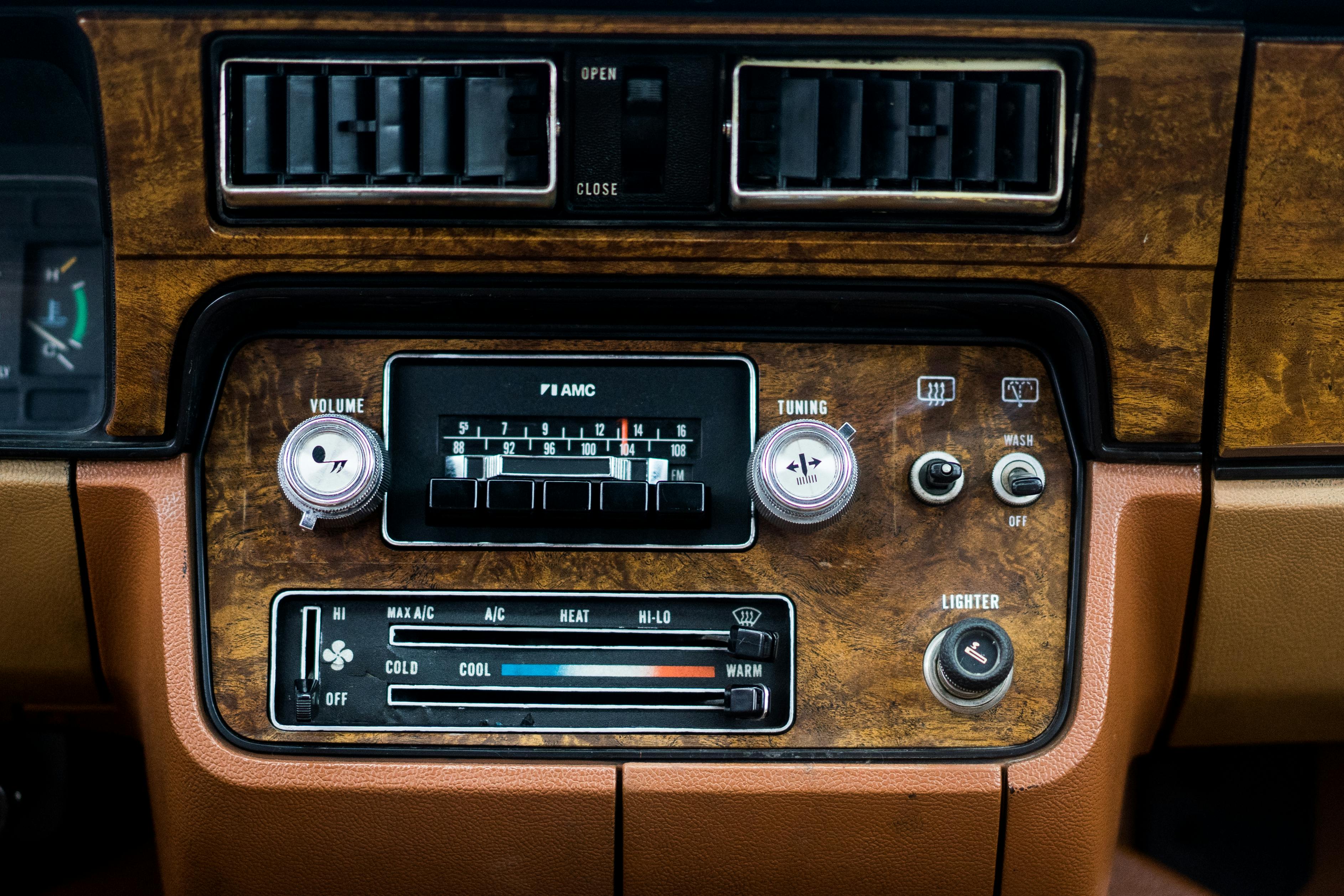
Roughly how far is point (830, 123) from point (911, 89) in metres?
0.10

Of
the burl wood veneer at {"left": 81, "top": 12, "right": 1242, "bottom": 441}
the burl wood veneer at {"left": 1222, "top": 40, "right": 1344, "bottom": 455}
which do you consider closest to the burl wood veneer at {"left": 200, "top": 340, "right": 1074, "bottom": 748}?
the burl wood veneer at {"left": 81, "top": 12, "right": 1242, "bottom": 441}

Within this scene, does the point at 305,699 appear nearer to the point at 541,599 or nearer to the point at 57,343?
the point at 541,599

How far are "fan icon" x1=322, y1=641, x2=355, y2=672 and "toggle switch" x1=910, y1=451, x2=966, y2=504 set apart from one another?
727mm

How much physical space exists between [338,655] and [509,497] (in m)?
0.29

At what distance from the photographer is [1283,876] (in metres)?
1.56

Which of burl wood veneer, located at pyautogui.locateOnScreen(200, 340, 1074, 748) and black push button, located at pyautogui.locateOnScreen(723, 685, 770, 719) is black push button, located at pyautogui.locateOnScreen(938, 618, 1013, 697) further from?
black push button, located at pyautogui.locateOnScreen(723, 685, 770, 719)

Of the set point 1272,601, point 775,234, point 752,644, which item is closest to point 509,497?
point 752,644

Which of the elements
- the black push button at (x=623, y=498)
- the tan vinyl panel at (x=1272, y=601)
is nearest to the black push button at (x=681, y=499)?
the black push button at (x=623, y=498)

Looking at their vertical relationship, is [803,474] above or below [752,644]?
above

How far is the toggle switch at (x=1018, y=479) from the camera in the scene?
3.75ft

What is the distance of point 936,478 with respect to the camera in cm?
114

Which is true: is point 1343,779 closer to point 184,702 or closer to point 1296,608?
point 1296,608

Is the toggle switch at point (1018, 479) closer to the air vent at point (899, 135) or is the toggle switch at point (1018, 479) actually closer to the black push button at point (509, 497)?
the air vent at point (899, 135)

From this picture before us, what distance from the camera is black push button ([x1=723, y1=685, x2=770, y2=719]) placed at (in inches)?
44.1
